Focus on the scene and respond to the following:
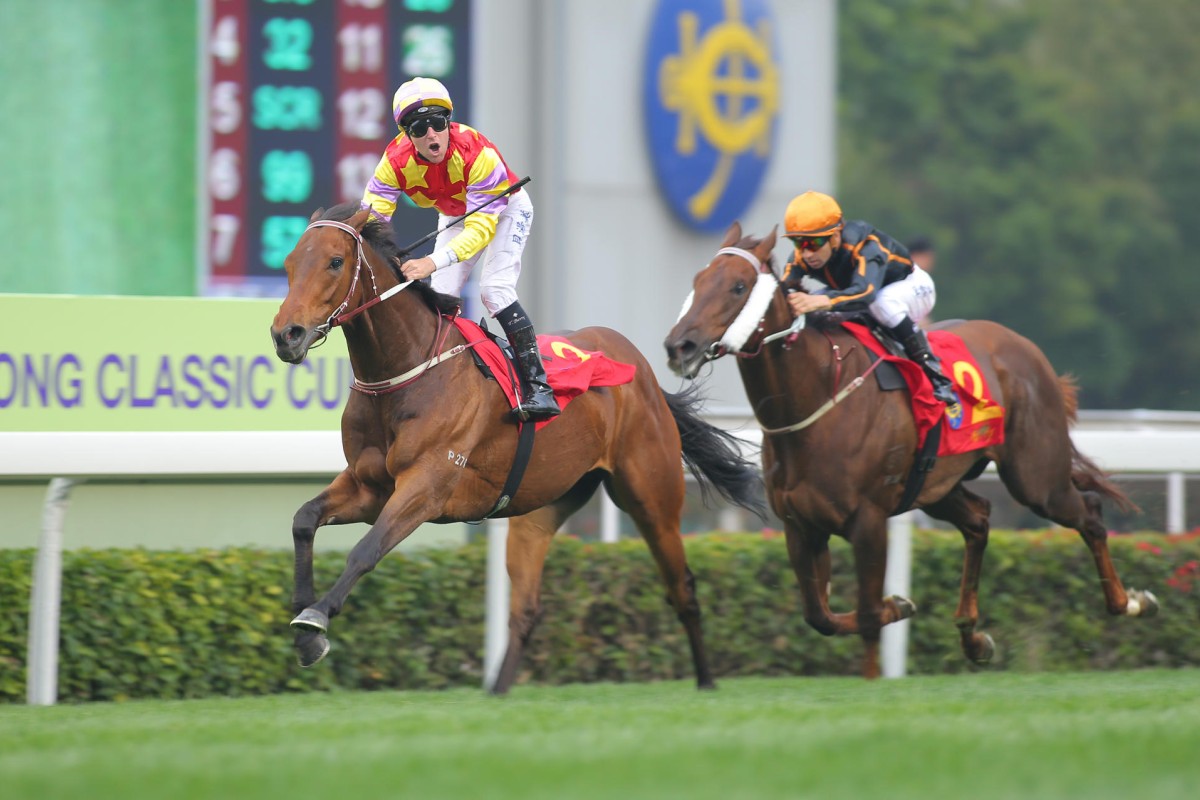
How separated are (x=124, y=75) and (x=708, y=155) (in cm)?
329

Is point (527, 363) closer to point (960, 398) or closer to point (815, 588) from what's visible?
point (815, 588)

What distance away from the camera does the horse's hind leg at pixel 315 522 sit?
461cm

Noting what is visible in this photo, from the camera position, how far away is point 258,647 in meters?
5.88

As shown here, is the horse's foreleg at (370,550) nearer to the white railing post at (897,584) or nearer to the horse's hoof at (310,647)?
the horse's hoof at (310,647)

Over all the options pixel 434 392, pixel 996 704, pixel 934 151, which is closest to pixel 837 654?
pixel 996 704

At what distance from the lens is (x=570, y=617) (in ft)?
21.2

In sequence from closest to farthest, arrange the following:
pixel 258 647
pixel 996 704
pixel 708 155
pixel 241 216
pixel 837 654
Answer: pixel 996 704, pixel 258 647, pixel 837 654, pixel 241 216, pixel 708 155

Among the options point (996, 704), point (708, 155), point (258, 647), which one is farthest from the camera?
point (708, 155)

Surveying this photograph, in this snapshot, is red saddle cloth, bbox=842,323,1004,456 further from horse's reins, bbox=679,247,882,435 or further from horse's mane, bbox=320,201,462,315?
horse's mane, bbox=320,201,462,315

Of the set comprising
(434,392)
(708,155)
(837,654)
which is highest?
(708,155)

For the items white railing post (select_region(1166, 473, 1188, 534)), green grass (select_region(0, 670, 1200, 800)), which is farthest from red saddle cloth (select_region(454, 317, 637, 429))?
white railing post (select_region(1166, 473, 1188, 534))

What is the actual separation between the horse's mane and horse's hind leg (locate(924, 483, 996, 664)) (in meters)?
2.03

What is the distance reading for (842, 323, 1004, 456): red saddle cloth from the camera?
5840 mm

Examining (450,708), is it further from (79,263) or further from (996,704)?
(79,263)
